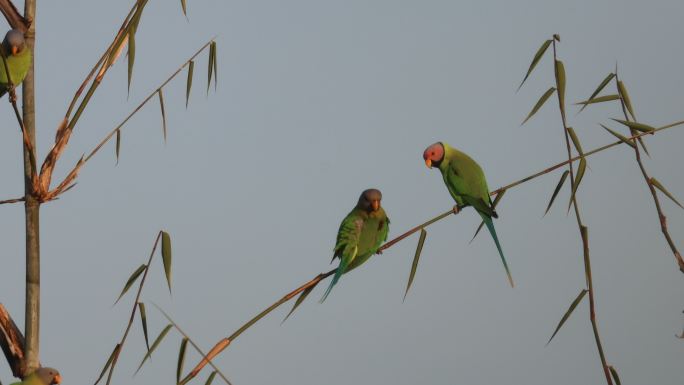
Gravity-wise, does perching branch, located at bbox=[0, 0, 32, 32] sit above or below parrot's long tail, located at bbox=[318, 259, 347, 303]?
above

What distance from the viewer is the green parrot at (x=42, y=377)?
93.7 inches

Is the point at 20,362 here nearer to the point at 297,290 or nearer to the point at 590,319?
the point at 297,290

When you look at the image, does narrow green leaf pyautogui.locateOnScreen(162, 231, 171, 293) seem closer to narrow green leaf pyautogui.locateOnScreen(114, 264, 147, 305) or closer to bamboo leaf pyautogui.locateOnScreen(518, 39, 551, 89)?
narrow green leaf pyautogui.locateOnScreen(114, 264, 147, 305)

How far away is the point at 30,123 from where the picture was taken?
2430mm

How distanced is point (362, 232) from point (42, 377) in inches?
83.7

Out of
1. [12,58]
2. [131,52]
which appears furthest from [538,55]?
[12,58]

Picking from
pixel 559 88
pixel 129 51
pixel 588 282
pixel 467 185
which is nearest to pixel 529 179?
pixel 559 88

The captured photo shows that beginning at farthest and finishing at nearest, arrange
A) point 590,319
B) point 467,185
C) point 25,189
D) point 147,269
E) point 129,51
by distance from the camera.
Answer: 1. point 467,185
2. point 129,51
3. point 147,269
4. point 25,189
5. point 590,319

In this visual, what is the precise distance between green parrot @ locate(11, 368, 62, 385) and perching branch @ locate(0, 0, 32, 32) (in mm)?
1061

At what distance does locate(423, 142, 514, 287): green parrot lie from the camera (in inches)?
191

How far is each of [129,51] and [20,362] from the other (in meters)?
1.08

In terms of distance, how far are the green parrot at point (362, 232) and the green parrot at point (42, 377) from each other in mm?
1552

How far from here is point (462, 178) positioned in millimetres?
5309

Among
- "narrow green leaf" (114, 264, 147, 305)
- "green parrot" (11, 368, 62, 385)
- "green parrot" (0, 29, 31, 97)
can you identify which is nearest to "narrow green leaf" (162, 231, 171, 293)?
"narrow green leaf" (114, 264, 147, 305)
